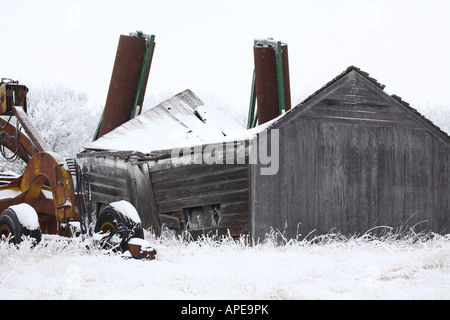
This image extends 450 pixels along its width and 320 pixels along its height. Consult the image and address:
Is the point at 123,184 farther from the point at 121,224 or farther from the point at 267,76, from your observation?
the point at 121,224

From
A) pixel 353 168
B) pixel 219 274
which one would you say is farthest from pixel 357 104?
pixel 219 274

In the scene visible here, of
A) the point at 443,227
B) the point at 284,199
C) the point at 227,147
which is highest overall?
the point at 227,147

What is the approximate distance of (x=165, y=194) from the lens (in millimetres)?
12727

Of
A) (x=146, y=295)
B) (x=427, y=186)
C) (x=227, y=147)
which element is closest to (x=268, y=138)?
(x=227, y=147)

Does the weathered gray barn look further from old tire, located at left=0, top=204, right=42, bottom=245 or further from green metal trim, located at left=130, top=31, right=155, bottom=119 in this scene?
old tire, located at left=0, top=204, right=42, bottom=245

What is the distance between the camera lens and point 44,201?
416 inches

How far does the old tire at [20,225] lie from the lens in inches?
346

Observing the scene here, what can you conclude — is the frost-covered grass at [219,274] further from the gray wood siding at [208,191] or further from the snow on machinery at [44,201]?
the gray wood siding at [208,191]

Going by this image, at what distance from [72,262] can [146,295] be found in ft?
6.81

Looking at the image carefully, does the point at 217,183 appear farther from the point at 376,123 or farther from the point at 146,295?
the point at 146,295

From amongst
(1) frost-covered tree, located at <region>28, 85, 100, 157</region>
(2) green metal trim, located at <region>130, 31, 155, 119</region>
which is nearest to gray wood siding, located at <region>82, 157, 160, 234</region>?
(2) green metal trim, located at <region>130, 31, 155, 119</region>

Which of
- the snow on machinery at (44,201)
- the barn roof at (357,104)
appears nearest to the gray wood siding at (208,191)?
the barn roof at (357,104)

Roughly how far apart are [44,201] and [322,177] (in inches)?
212
